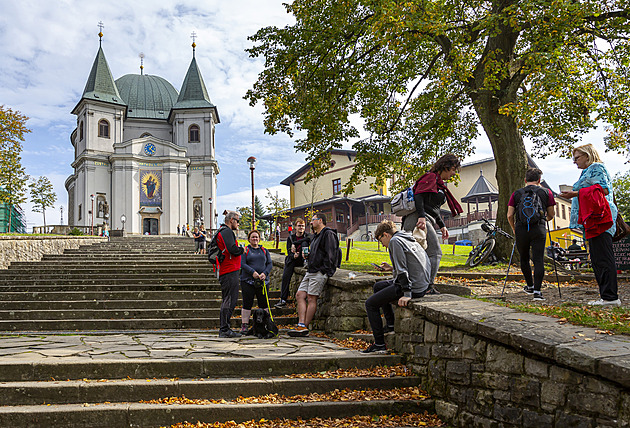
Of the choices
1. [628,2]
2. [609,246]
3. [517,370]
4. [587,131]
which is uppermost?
[628,2]

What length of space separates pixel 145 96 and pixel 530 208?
2562 inches

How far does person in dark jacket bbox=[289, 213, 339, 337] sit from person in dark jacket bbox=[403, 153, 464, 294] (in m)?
1.46

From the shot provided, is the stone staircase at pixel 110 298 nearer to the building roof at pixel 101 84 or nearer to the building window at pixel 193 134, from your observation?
the building window at pixel 193 134

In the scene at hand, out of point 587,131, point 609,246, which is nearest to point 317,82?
point 587,131

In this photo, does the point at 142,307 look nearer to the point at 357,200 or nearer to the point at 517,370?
the point at 517,370

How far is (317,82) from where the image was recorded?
14.4 m

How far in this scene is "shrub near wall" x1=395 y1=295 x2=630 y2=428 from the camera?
3018 millimetres

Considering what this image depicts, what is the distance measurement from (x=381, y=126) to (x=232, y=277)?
941 cm

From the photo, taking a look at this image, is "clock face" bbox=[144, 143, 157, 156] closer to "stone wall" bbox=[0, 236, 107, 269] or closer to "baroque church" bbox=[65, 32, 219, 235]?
"baroque church" bbox=[65, 32, 219, 235]

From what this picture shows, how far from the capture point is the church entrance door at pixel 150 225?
55531 millimetres

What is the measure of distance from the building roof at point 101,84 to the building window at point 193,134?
8.17m

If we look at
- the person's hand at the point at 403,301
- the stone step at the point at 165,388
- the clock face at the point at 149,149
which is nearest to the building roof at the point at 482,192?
the clock face at the point at 149,149

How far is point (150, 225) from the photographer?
55.9 meters

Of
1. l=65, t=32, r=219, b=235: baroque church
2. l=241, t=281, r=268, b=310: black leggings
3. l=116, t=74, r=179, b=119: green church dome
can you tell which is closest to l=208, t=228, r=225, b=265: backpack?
l=241, t=281, r=268, b=310: black leggings
